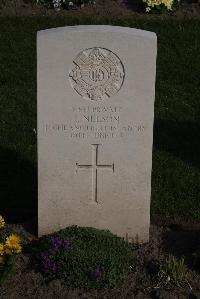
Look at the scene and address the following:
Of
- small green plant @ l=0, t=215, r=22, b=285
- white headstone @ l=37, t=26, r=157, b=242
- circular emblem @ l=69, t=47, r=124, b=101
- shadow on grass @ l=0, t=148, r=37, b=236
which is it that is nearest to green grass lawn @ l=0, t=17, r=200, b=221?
shadow on grass @ l=0, t=148, r=37, b=236

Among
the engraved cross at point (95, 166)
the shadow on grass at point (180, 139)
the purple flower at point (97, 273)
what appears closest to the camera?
the purple flower at point (97, 273)

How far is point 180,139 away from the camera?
8.07 meters

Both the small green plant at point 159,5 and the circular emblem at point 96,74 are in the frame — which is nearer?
the circular emblem at point 96,74

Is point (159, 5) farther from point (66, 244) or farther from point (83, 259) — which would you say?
point (83, 259)

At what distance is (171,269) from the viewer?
5.25 metres

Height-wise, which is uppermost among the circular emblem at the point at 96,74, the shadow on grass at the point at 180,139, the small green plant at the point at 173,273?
the circular emblem at the point at 96,74

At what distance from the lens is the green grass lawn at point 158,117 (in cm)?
677

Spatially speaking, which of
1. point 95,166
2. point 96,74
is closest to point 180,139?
point 95,166

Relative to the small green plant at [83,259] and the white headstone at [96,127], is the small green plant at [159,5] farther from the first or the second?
the small green plant at [83,259]

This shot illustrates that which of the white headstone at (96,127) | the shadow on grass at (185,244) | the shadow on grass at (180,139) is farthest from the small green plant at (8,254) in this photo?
the shadow on grass at (180,139)

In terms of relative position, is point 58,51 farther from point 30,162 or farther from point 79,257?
point 30,162

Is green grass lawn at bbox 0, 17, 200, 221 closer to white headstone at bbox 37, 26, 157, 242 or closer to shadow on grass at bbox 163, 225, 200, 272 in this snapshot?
shadow on grass at bbox 163, 225, 200, 272

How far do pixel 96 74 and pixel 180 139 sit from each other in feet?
9.40

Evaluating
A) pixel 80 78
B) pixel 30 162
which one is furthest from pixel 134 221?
pixel 30 162
